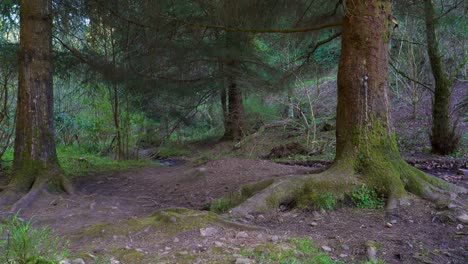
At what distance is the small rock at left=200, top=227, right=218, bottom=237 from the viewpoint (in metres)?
3.49

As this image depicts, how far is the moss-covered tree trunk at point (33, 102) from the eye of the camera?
6.11 metres

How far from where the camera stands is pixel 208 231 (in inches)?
140

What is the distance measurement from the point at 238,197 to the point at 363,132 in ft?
5.61

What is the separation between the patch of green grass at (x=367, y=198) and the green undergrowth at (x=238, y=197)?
1013 mm

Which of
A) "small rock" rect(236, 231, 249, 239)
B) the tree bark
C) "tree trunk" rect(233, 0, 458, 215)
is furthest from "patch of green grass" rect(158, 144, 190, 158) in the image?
"small rock" rect(236, 231, 249, 239)

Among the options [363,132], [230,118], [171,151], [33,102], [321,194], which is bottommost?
[171,151]

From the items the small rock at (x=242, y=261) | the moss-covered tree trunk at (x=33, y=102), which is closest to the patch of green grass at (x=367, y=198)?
the small rock at (x=242, y=261)

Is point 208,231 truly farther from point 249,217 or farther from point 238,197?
point 238,197

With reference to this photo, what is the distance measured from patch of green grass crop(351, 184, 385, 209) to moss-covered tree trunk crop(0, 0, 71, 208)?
4382 mm

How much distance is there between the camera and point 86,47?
313 inches

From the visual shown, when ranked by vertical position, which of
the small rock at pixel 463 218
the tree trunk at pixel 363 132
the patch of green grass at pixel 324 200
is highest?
the tree trunk at pixel 363 132

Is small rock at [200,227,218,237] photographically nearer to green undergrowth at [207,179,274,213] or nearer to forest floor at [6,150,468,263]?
forest floor at [6,150,468,263]

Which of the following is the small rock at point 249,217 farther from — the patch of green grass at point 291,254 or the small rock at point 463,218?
the small rock at point 463,218

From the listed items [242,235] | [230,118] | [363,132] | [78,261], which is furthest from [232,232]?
[230,118]
